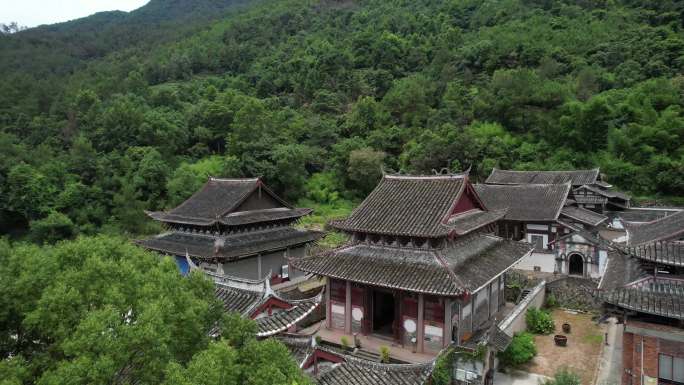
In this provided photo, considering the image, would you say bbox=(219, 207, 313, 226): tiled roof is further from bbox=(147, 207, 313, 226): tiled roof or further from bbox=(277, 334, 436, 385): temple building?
bbox=(277, 334, 436, 385): temple building

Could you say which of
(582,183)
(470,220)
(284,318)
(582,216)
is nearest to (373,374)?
(284,318)

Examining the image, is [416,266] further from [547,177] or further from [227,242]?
[547,177]

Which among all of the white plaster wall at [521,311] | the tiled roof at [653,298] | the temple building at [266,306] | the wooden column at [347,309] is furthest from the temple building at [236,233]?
the tiled roof at [653,298]

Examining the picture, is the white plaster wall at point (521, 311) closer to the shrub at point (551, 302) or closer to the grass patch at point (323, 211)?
the shrub at point (551, 302)

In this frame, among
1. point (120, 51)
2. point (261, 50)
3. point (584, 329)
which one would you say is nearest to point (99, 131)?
point (261, 50)

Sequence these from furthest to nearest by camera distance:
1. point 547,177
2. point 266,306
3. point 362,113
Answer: point 362,113
point 547,177
point 266,306

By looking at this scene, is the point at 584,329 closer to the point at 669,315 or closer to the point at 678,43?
the point at 669,315
